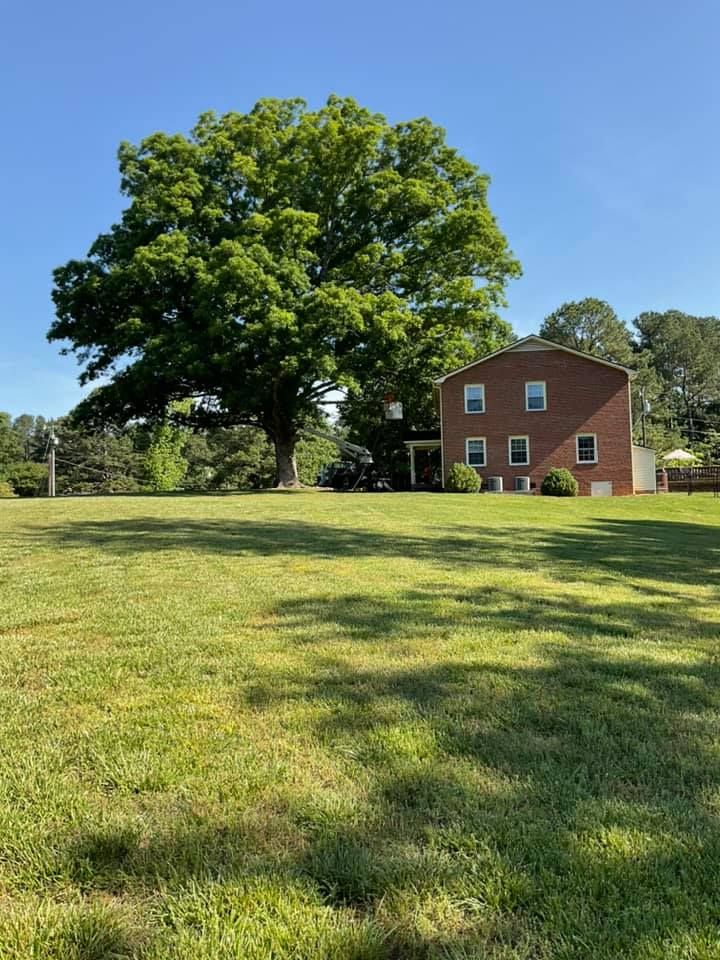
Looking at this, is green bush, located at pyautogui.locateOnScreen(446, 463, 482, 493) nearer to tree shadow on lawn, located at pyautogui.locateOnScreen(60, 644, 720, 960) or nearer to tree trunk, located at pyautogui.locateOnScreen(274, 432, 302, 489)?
tree trunk, located at pyautogui.locateOnScreen(274, 432, 302, 489)

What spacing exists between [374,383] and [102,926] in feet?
93.5

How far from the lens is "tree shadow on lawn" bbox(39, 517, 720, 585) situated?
24.3 feet

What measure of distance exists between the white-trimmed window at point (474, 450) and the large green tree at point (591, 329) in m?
34.8

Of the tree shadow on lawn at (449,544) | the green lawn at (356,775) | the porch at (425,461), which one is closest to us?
the green lawn at (356,775)

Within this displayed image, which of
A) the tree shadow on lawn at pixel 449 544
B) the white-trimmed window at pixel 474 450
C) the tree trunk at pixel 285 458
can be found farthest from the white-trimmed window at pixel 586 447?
the tree shadow on lawn at pixel 449 544

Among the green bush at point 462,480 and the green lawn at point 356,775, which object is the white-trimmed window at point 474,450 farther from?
the green lawn at point 356,775

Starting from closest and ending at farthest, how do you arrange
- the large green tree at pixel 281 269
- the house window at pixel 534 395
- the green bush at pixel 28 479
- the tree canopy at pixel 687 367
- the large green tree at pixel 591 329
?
the large green tree at pixel 281 269, the house window at pixel 534 395, the green bush at pixel 28 479, the large green tree at pixel 591 329, the tree canopy at pixel 687 367

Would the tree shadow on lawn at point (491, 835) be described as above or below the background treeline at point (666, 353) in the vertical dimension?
below

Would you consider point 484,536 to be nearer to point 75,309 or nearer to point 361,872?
point 361,872

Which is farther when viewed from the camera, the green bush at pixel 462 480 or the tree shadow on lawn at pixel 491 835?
the green bush at pixel 462 480

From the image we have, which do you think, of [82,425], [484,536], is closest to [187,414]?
[82,425]

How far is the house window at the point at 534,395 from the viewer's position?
2917cm

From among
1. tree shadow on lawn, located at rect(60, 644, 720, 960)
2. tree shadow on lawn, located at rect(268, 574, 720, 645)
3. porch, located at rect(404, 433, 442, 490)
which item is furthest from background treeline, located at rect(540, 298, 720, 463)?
tree shadow on lawn, located at rect(60, 644, 720, 960)

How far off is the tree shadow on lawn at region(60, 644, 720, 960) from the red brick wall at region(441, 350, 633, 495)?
2684 cm
